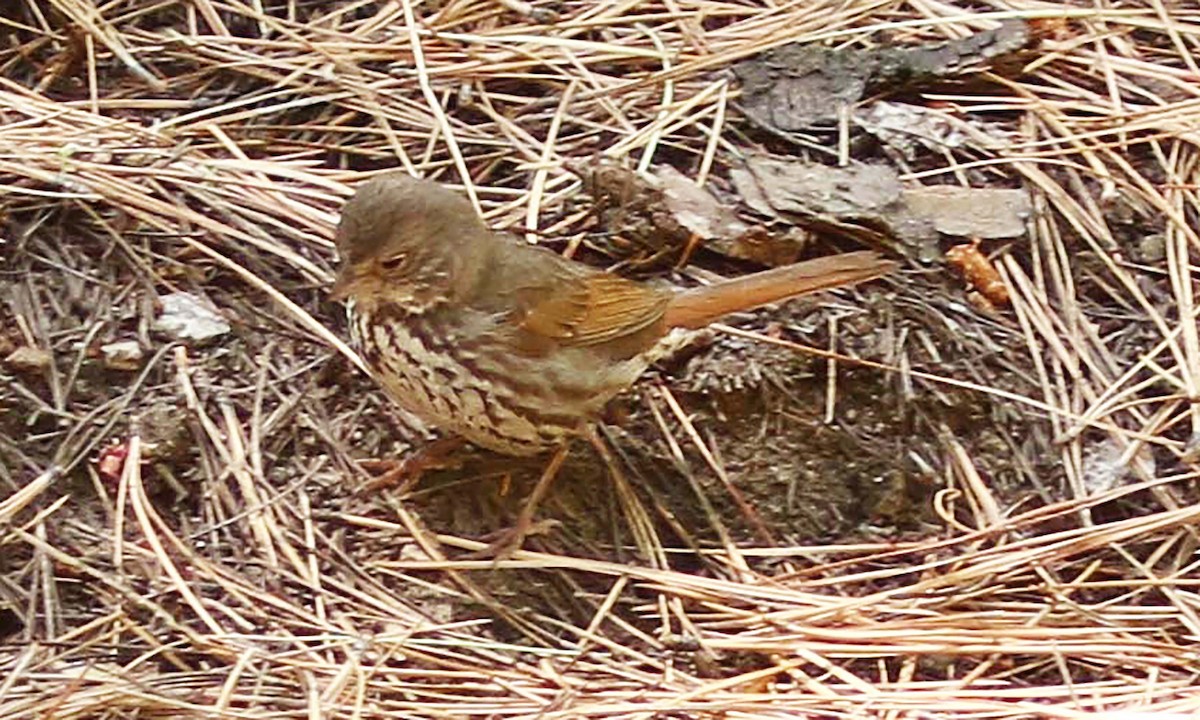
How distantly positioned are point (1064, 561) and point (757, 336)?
73cm

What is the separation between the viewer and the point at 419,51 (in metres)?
3.78

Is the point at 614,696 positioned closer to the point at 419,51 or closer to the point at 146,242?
the point at 146,242

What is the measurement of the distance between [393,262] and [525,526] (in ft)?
1.73

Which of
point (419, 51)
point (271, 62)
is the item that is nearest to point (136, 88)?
point (271, 62)

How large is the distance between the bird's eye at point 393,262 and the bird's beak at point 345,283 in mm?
51

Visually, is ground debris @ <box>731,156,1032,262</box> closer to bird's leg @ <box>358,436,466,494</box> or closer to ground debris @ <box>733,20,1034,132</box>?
ground debris @ <box>733,20,1034,132</box>

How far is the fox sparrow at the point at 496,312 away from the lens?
10.2 ft

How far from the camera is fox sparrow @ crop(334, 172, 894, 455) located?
10.2 ft

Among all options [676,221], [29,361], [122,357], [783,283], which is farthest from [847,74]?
[29,361]

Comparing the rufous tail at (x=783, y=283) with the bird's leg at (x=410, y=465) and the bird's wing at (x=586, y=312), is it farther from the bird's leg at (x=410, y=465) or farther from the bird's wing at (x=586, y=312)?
the bird's leg at (x=410, y=465)

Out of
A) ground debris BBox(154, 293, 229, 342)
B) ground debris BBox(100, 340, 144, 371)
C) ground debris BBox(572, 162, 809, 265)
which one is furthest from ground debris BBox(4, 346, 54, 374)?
ground debris BBox(572, 162, 809, 265)

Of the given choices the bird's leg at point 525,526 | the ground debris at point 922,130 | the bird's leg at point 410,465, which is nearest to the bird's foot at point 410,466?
the bird's leg at point 410,465

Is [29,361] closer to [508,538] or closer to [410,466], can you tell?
[410,466]

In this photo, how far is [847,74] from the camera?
3.71 meters
